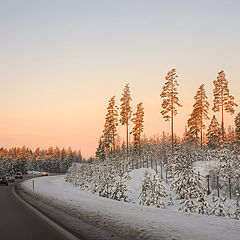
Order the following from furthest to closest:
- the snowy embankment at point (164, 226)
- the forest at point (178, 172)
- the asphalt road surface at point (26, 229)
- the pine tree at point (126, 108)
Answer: the pine tree at point (126, 108) → the forest at point (178, 172) → the asphalt road surface at point (26, 229) → the snowy embankment at point (164, 226)

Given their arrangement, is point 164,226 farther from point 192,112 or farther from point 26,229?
point 192,112

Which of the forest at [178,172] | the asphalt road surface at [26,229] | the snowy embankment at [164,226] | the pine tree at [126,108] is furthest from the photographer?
the pine tree at [126,108]

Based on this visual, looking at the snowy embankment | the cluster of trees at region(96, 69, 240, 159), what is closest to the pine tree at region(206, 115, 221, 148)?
the cluster of trees at region(96, 69, 240, 159)

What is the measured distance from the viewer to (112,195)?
26234 millimetres

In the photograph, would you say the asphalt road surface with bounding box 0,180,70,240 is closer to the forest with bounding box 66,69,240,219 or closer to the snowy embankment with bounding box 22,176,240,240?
the snowy embankment with bounding box 22,176,240,240

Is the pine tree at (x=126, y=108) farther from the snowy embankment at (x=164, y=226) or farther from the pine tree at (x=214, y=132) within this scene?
the snowy embankment at (x=164, y=226)

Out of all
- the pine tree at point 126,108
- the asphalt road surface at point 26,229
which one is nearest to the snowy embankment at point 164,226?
the asphalt road surface at point 26,229

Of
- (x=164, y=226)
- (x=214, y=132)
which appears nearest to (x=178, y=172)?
(x=164, y=226)

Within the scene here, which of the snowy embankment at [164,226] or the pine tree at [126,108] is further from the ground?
the pine tree at [126,108]

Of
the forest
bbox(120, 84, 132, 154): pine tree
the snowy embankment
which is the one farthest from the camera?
bbox(120, 84, 132, 154): pine tree

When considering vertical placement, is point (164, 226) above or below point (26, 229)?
above

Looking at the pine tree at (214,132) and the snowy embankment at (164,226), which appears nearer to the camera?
the snowy embankment at (164,226)

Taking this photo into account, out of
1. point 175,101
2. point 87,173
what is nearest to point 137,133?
point 175,101

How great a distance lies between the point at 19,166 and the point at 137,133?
3201 inches
